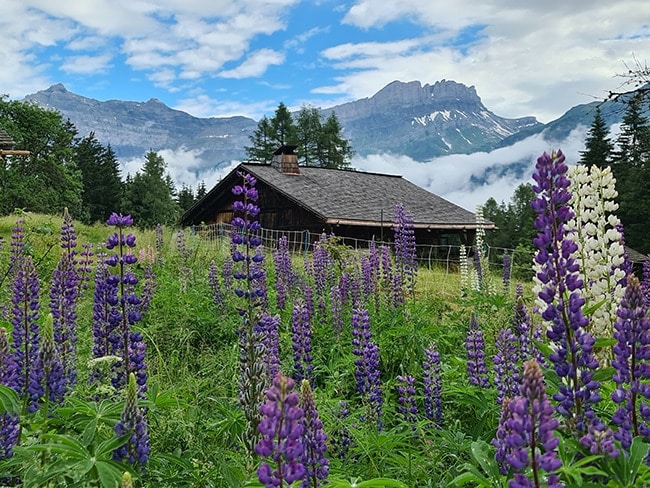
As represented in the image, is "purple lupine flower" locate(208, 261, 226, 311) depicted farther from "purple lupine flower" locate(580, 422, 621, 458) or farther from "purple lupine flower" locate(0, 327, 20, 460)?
"purple lupine flower" locate(580, 422, 621, 458)

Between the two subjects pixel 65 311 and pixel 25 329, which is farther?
pixel 65 311

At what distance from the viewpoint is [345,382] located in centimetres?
481

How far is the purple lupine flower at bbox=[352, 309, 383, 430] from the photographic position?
3.41 metres

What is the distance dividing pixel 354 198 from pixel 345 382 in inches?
902

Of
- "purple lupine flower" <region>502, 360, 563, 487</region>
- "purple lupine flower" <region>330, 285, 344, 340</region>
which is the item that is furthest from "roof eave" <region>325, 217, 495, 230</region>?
"purple lupine flower" <region>502, 360, 563, 487</region>

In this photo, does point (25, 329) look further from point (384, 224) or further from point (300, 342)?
point (384, 224)

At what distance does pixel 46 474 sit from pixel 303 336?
2.06 m

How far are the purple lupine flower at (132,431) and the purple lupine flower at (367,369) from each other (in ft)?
4.90

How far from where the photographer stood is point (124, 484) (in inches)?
57.4

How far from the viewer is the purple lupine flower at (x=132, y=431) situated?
2.02 metres

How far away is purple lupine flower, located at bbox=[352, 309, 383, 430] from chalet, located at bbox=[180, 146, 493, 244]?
58.7 ft

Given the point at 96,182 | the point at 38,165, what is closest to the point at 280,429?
the point at 38,165

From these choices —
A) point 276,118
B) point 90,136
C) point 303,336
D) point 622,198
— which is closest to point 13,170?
point 90,136

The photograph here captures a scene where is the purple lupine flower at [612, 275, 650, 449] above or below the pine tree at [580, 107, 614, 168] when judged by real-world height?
below
